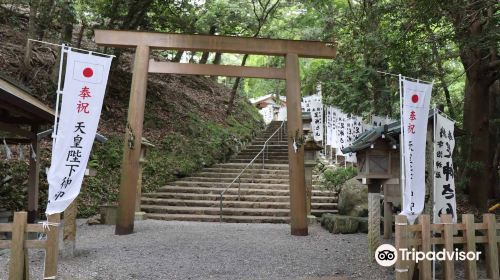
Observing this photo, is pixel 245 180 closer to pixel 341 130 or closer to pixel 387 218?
pixel 341 130

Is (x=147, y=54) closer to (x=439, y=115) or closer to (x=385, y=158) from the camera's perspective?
(x=385, y=158)

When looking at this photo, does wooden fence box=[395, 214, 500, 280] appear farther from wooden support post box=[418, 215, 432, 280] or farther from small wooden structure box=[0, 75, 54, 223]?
small wooden structure box=[0, 75, 54, 223]

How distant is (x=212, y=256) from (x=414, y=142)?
3598mm

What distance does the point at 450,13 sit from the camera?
6.53m

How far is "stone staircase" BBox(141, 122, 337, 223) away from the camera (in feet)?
39.1

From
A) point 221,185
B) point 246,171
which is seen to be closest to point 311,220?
point 221,185

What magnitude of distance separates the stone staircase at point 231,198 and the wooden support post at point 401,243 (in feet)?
22.8

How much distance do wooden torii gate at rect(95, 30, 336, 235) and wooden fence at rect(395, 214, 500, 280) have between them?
4.21 m

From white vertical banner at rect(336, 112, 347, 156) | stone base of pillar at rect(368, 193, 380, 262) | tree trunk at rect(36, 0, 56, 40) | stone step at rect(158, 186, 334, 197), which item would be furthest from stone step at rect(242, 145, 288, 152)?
stone base of pillar at rect(368, 193, 380, 262)

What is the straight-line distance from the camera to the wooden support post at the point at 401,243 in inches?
185

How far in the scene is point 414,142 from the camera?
5.43m

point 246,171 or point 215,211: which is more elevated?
point 246,171

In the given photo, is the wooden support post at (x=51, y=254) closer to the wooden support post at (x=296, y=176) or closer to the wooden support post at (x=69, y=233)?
the wooden support post at (x=69, y=233)

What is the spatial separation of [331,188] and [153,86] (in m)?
9.34
